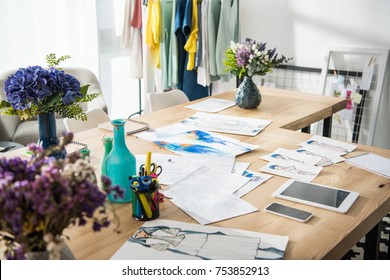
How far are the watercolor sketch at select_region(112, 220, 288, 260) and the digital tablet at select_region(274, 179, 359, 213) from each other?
0.27 metres

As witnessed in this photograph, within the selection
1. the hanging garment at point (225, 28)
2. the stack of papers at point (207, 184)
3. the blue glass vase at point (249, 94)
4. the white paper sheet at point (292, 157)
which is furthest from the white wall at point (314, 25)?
the stack of papers at point (207, 184)

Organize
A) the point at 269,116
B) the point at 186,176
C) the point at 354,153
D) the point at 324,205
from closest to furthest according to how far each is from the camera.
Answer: the point at 324,205, the point at 186,176, the point at 354,153, the point at 269,116

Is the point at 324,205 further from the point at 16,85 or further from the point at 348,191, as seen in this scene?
the point at 16,85

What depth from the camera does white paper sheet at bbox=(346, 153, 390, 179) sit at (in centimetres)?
183

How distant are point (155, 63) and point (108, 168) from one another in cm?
302

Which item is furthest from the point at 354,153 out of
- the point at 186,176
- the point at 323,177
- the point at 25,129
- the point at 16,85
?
the point at 25,129

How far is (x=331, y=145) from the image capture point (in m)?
2.13

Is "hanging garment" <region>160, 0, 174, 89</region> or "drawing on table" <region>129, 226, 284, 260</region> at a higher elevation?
"hanging garment" <region>160, 0, 174, 89</region>

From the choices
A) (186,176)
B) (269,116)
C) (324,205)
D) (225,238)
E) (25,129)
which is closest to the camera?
(225,238)

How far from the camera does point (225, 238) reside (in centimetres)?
133

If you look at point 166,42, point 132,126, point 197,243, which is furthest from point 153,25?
point 197,243

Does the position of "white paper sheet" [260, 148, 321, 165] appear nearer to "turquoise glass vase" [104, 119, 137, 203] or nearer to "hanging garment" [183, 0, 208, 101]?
"turquoise glass vase" [104, 119, 137, 203]

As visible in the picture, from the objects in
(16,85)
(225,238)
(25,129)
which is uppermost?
(16,85)

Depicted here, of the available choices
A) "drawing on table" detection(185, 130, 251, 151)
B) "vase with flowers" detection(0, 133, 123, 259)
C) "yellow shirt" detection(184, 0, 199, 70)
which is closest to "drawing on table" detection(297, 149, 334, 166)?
"drawing on table" detection(185, 130, 251, 151)
